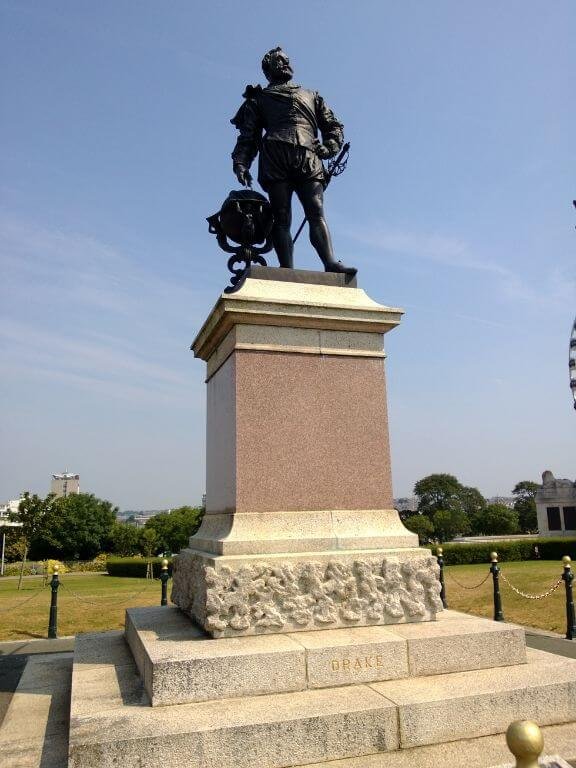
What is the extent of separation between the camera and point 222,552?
4871 mm

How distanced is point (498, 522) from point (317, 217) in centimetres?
7480

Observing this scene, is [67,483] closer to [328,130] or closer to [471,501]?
[471,501]

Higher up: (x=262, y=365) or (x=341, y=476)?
(x=262, y=365)

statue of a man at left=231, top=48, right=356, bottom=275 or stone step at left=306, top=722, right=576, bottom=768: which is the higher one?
statue of a man at left=231, top=48, right=356, bottom=275

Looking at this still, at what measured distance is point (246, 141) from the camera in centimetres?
691

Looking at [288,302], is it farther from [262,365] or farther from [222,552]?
[222,552]

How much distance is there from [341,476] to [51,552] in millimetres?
64646

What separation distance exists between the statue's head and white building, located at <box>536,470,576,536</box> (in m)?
54.7

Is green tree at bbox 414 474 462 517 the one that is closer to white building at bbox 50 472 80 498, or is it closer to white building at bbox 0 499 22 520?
white building at bbox 0 499 22 520

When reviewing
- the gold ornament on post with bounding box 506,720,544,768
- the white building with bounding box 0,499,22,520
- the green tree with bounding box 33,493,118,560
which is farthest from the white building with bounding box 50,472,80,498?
the gold ornament on post with bounding box 506,720,544,768

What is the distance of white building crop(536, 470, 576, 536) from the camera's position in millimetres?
53656

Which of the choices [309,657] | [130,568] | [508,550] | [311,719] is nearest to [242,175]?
[309,657]

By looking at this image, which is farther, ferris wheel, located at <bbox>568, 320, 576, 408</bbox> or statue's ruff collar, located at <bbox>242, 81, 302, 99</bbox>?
ferris wheel, located at <bbox>568, 320, 576, 408</bbox>

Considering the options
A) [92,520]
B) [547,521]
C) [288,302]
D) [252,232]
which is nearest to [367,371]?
[288,302]
